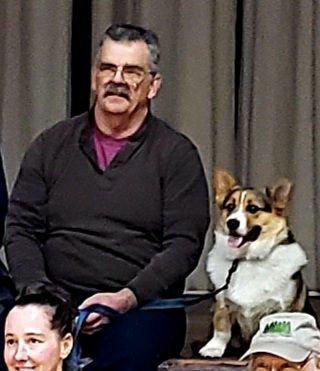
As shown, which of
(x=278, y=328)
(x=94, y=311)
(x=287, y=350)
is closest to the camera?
(x=287, y=350)

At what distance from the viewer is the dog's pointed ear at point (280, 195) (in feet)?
10.7

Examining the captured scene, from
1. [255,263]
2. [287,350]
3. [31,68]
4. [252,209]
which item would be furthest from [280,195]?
[31,68]

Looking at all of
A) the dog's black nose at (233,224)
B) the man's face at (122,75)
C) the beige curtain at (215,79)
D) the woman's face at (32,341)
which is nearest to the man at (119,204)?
the man's face at (122,75)

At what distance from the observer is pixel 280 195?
10.8 feet

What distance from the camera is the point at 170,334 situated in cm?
291

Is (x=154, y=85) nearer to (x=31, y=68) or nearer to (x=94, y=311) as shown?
(x=94, y=311)

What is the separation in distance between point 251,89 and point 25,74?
79 centimetres

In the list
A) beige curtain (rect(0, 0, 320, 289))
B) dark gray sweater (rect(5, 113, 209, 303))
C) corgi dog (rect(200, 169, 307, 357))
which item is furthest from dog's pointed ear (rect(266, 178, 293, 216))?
beige curtain (rect(0, 0, 320, 289))

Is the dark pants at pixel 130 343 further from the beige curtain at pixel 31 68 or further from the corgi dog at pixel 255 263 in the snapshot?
the beige curtain at pixel 31 68

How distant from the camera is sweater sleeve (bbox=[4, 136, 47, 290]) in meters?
2.96

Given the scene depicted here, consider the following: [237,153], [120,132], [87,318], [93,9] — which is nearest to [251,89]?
[237,153]

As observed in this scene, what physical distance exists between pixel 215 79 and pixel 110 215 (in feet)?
5.57

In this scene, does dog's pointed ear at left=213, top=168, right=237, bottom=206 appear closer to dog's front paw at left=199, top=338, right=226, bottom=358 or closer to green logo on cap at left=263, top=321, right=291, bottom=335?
dog's front paw at left=199, top=338, right=226, bottom=358

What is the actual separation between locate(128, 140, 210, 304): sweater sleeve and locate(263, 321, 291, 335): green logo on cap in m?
0.47
